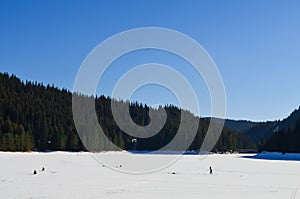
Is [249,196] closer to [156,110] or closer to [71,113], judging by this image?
[71,113]

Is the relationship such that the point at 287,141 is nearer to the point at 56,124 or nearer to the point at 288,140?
the point at 288,140

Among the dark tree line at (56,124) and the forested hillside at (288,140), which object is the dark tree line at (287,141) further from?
the dark tree line at (56,124)

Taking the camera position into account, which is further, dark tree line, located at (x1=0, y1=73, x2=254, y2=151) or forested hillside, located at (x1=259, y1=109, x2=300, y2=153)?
dark tree line, located at (x1=0, y1=73, x2=254, y2=151)

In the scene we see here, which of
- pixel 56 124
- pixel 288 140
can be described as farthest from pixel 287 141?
pixel 56 124

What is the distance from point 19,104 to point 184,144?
190ft

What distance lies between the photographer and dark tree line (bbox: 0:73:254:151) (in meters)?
Result: 91.8

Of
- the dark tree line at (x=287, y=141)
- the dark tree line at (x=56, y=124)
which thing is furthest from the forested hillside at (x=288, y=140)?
the dark tree line at (x=56, y=124)

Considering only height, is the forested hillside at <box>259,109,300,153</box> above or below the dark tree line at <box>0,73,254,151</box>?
below

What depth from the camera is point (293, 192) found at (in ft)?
75.1

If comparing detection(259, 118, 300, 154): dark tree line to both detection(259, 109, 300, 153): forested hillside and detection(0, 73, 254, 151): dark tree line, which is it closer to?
detection(259, 109, 300, 153): forested hillside

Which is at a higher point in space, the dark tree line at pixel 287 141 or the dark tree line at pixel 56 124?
the dark tree line at pixel 56 124

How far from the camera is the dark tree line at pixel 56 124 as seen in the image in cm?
9178

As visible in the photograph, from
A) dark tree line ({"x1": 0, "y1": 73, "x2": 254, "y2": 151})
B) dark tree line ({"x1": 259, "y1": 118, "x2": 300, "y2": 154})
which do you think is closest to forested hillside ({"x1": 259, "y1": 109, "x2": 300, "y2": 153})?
dark tree line ({"x1": 259, "y1": 118, "x2": 300, "y2": 154})

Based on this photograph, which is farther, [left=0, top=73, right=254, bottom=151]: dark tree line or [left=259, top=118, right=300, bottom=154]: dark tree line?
[left=0, top=73, right=254, bottom=151]: dark tree line
